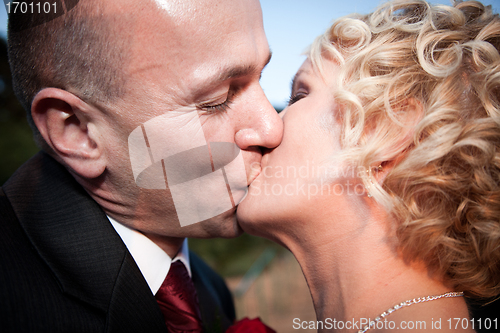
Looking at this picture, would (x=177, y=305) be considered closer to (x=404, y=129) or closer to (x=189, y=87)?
(x=189, y=87)

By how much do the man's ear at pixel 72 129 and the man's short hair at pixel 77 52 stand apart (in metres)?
0.07

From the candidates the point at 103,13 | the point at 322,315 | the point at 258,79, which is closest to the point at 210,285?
the point at 322,315

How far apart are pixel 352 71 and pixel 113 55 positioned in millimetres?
1278

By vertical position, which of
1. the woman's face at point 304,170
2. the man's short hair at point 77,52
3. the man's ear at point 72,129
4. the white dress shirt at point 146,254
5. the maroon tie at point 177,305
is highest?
the man's short hair at point 77,52

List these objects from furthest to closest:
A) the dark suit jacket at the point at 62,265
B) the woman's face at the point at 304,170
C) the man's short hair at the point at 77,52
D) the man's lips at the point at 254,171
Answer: the man's lips at the point at 254,171
the woman's face at the point at 304,170
the man's short hair at the point at 77,52
the dark suit jacket at the point at 62,265

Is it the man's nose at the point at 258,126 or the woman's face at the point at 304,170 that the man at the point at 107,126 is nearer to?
the man's nose at the point at 258,126

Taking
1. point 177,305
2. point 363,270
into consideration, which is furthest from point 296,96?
point 177,305

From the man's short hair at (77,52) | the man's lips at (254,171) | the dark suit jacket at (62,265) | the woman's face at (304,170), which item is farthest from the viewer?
the man's lips at (254,171)

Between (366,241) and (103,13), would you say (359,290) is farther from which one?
(103,13)

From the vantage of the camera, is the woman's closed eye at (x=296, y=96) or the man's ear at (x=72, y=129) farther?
the woman's closed eye at (x=296, y=96)

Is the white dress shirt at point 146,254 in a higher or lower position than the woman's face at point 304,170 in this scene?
lower

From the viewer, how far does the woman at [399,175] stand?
156cm

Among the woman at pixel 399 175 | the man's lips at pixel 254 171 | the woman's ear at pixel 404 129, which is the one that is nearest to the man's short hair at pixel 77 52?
the man's lips at pixel 254 171

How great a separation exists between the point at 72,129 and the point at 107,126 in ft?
0.72
